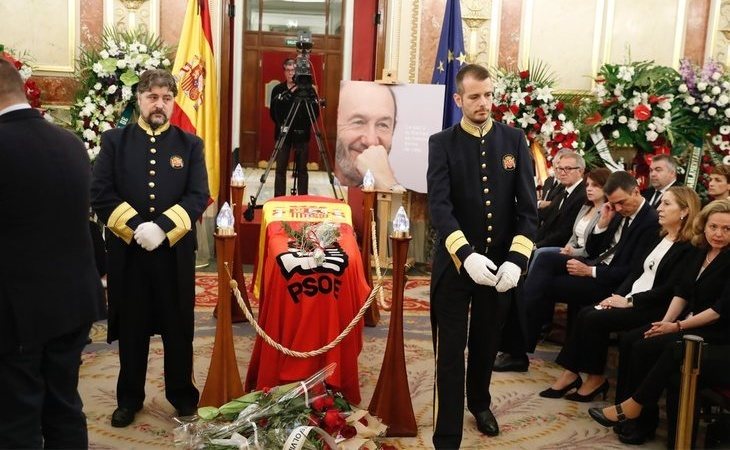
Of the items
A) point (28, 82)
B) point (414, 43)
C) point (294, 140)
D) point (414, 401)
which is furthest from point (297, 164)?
point (414, 401)

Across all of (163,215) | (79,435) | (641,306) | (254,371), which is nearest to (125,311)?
(163,215)

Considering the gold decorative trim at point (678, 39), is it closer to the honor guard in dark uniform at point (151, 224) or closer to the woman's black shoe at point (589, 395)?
the woman's black shoe at point (589, 395)

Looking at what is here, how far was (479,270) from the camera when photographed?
3332mm

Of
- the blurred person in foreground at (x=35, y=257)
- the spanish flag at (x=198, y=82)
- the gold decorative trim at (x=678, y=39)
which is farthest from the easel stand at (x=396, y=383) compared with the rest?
the gold decorative trim at (x=678, y=39)

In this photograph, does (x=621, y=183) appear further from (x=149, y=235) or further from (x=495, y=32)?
(x=495, y=32)

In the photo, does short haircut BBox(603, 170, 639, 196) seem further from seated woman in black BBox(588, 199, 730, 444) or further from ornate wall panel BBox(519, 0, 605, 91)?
ornate wall panel BBox(519, 0, 605, 91)

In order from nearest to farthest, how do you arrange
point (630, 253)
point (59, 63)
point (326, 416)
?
1. point (326, 416)
2. point (630, 253)
3. point (59, 63)

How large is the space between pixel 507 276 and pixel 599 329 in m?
1.31

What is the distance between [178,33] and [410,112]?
2.30 metres

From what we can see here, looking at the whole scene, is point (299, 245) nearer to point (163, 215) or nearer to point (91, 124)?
point (163, 215)

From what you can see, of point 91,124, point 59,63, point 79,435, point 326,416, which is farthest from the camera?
point 59,63

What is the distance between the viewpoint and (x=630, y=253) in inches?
192

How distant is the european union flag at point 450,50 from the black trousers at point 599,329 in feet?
11.5

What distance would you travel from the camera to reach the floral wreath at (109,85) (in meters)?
6.95
